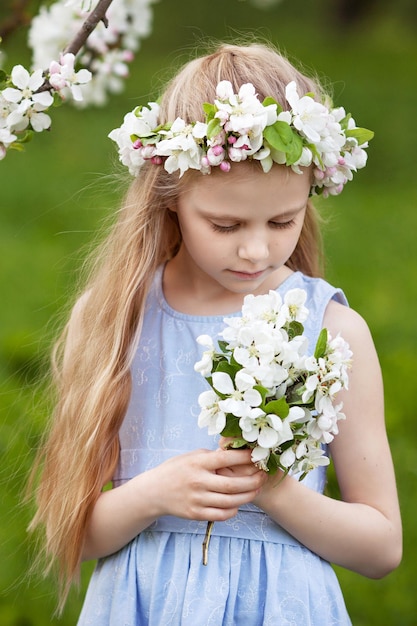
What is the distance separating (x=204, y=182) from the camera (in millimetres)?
2275

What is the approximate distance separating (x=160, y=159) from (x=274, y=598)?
101 centimetres

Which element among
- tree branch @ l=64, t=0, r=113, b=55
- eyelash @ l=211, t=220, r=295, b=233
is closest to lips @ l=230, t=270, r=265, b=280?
eyelash @ l=211, t=220, r=295, b=233

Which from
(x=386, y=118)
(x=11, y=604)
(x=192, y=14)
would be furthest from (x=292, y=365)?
(x=192, y=14)

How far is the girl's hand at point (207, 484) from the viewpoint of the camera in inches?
84.5

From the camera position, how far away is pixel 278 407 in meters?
1.96

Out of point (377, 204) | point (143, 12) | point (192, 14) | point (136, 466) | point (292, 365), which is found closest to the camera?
point (292, 365)

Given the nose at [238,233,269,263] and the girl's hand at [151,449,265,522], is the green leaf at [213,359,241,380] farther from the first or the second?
the nose at [238,233,269,263]

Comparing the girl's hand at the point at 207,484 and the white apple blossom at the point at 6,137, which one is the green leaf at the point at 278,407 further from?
the white apple blossom at the point at 6,137

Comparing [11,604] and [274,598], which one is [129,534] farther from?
[11,604]

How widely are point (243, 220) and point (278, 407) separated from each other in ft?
1.52

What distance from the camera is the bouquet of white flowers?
196 centimetres

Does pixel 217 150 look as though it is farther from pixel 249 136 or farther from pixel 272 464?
pixel 272 464

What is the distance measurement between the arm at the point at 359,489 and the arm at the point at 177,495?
0.69 feet

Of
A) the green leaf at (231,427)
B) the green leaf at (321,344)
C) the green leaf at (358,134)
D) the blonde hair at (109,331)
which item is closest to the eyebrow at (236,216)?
the blonde hair at (109,331)
